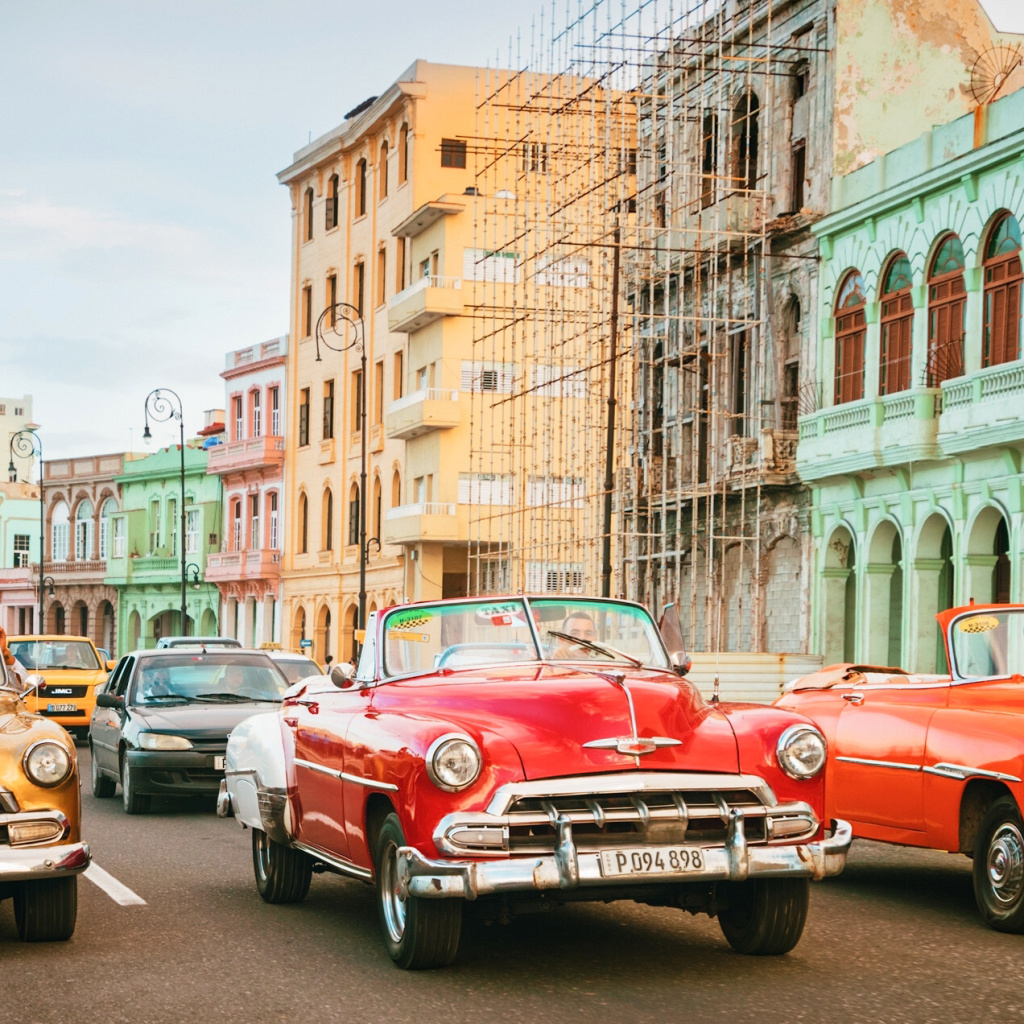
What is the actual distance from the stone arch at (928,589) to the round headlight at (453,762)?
23.2m

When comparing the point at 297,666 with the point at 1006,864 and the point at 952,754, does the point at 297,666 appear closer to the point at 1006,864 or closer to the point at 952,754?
the point at 952,754

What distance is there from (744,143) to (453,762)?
3226 centimetres

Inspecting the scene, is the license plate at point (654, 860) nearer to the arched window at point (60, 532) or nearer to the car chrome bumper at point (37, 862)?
the car chrome bumper at point (37, 862)

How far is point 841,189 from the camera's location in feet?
110

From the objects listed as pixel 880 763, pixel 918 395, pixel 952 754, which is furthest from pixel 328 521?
pixel 952 754

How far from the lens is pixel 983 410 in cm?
2748

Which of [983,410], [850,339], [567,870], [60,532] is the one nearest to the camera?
[567,870]

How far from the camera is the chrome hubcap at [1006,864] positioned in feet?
30.5

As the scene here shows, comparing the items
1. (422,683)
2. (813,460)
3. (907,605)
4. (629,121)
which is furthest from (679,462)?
(422,683)

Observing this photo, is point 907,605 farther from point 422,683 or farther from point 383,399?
point 383,399

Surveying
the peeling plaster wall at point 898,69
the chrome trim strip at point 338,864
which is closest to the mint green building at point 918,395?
the peeling plaster wall at point 898,69

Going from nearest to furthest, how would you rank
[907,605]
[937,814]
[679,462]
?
1. [937,814]
2. [907,605]
3. [679,462]

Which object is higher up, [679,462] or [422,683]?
[679,462]

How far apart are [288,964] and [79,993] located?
1030 millimetres
